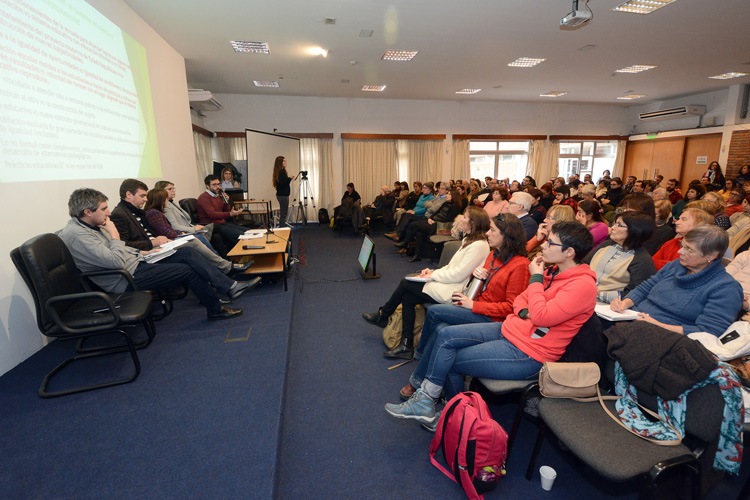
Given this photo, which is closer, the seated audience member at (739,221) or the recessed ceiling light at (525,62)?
the seated audience member at (739,221)

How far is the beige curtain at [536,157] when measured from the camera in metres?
10.3

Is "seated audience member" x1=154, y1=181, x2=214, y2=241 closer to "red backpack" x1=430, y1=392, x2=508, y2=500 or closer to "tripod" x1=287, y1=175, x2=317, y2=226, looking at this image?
"red backpack" x1=430, y1=392, x2=508, y2=500

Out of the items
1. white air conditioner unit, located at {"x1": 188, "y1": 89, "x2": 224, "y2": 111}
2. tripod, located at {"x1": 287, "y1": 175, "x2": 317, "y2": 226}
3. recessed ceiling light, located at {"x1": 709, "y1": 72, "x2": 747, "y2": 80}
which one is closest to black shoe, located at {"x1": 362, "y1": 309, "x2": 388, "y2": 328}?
white air conditioner unit, located at {"x1": 188, "y1": 89, "x2": 224, "y2": 111}

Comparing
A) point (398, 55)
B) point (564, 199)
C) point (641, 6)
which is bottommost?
point (564, 199)

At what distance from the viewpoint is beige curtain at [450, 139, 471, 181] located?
9.92 meters

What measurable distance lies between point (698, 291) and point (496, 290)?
0.97 metres

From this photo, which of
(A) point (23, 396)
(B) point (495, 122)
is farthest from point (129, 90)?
(B) point (495, 122)

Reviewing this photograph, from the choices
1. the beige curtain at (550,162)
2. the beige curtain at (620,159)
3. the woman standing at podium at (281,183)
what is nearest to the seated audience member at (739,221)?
the woman standing at podium at (281,183)

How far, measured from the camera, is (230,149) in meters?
8.63

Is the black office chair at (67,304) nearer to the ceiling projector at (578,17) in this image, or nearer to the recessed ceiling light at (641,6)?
the ceiling projector at (578,17)

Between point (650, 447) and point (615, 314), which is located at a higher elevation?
point (615, 314)

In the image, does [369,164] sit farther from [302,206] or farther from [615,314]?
[615,314]

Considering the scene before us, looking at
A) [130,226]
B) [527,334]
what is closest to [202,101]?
[130,226]

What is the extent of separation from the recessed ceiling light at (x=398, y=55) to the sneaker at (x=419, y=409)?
16.8 feet
